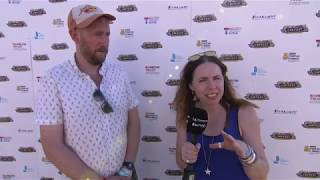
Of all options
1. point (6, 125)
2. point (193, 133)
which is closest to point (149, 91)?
point (193, 133)

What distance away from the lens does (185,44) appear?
105 inches

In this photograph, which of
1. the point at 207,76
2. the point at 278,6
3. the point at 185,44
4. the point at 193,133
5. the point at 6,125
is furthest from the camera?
the point at 6,125

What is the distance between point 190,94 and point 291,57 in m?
0.85

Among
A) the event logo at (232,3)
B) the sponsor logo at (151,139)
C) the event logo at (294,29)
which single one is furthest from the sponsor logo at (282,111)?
the sponsor logo at (151,139)

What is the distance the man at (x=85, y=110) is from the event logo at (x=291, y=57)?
1247 mm

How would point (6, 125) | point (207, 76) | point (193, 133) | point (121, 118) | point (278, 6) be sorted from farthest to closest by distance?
point (6, 125)
point (278, 6)
point (121, 118)
point (207, 76)
point (193, 133)

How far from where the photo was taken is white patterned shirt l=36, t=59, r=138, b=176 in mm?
2012

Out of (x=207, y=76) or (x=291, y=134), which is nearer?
(x=207, y=76)

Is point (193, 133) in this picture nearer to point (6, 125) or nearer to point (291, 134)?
point (291, 134)

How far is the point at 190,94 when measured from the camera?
2312 mm

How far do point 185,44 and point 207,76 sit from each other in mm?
650

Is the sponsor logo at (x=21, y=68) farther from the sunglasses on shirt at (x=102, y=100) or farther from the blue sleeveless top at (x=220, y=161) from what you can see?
the blue sleeveless top at (x=220, y=161)

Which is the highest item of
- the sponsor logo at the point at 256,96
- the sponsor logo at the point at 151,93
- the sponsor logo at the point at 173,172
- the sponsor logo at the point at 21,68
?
the sponsor logo at the point at 21,68

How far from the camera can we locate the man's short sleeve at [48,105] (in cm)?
199
